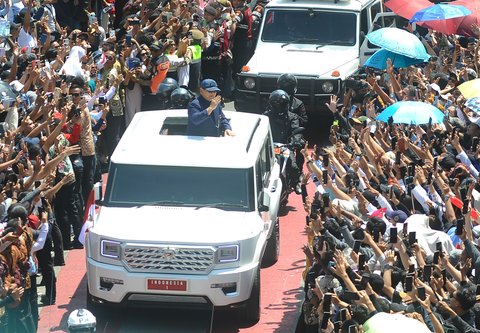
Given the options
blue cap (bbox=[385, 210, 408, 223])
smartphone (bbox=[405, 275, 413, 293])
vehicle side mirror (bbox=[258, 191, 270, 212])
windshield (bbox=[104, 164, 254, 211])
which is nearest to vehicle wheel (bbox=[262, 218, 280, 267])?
vehicle side mirror (bbox=[258, 191, 270, 212])

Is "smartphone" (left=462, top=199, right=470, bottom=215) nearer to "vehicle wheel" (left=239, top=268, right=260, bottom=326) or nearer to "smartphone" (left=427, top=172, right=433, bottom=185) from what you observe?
"smartphone" (left=427, top=172, right=433, bottom=185)

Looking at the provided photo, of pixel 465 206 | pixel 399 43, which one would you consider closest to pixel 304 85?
pixel 399 43

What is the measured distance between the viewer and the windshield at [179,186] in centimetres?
1433

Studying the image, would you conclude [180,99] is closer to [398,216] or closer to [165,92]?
[165,92]

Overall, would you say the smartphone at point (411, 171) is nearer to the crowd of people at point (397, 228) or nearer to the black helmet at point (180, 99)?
the crowd of people at point (397, 228)

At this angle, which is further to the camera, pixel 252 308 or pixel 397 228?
pixel 252 308

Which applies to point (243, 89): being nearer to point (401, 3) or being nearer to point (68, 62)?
point (401, 3)

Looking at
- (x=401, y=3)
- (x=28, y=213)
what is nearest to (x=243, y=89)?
(x=401, y=3)

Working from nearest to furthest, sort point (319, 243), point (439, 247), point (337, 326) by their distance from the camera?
point (337, 326), point (439, 247), point (319, 243)

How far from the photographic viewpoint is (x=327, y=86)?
72.1 ft

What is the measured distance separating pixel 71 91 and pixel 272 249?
3.29 m

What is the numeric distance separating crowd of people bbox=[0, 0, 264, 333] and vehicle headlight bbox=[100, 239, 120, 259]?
0.61 meters

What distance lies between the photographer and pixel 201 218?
45.9 feet

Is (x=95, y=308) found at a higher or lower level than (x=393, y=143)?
lower
